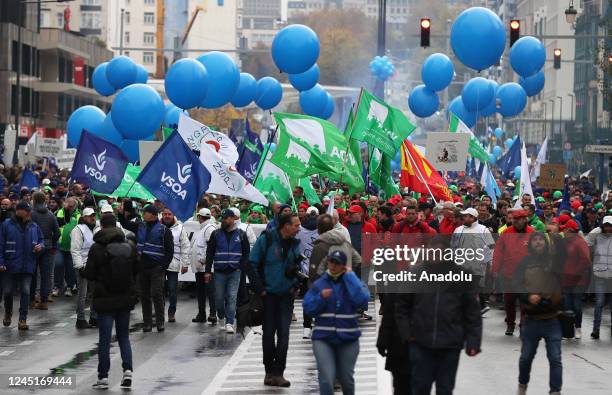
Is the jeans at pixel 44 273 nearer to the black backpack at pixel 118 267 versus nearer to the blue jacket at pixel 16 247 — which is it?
the blue jacket at pixel 16 247

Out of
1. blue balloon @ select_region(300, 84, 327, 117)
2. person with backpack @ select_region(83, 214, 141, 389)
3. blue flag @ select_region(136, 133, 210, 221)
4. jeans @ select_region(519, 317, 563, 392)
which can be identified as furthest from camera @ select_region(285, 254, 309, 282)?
blue balloon @ select_region(300, 84, 327, 117)

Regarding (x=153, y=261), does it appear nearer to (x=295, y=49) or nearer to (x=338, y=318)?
(x=338, y=318)

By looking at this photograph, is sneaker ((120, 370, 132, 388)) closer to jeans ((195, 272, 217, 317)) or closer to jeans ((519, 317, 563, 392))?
jeans ((519, 317, 563, 392))

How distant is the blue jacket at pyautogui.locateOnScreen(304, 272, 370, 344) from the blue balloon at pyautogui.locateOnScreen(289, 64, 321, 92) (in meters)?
27.6

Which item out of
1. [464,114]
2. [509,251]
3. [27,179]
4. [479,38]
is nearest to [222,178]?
[509,251]

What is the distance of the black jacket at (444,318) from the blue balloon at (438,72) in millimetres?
30454

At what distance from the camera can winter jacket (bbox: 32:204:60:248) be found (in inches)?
846

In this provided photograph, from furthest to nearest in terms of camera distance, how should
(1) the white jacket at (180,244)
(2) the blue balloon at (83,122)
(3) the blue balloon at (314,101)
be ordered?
1. (3) the blue balloon at (314,101)
2. (2) the blue balloon at (83,122)
3. (1) the white jacket at (180,244)

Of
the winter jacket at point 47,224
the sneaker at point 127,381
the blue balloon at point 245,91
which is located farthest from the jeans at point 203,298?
the blue balloon at point 245,91

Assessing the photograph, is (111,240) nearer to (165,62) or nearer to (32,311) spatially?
(32,311)

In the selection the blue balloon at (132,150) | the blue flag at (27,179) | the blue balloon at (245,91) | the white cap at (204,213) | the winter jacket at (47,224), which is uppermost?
the blue balloon at (245,91)

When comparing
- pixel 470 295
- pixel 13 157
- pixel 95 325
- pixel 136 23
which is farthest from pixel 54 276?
pixel 136 23

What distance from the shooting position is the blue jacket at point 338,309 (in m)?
11.7

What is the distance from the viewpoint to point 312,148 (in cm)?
2247
